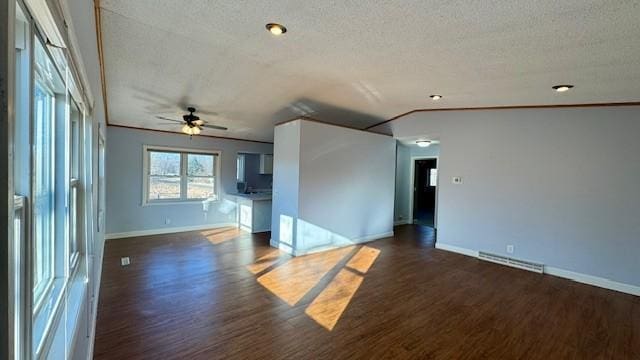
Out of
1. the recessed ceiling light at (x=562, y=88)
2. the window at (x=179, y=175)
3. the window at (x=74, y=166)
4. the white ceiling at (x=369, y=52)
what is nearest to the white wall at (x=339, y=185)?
the white ceiling at (x=369, y=52)

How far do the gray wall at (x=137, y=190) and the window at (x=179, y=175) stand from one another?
158 millimetres

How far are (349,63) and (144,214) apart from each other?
17.7 feet

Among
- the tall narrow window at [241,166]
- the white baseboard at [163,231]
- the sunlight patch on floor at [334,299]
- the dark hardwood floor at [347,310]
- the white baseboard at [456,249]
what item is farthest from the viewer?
the tall narrow window at [241,166]

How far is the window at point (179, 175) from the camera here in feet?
20.9

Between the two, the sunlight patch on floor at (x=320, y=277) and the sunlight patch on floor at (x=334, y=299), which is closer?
the sunlight patch on floor at (x=334, y=299)

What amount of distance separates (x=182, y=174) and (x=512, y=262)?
6772 mm

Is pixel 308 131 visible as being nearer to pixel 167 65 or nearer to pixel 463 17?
pixel 167 65

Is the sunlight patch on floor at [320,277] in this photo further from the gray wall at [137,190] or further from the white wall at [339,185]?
the gray wall at [137,190]

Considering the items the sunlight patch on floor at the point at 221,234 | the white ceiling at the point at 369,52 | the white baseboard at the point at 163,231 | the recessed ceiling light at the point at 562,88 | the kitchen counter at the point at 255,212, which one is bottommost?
the sunlight patch on floor at the point at 221,234

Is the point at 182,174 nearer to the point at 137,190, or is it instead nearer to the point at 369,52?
the point at 137,190

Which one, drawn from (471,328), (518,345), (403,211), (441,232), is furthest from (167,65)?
(403,211)

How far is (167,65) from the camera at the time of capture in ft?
11.3

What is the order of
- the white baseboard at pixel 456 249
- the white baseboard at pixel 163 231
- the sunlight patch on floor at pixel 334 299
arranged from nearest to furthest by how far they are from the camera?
the sunlight patch on floor at pixel 334 299 < the white baseboard at pixel 456 249 < the white baseboard at pixel 163 231

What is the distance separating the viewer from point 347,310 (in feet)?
10.2
